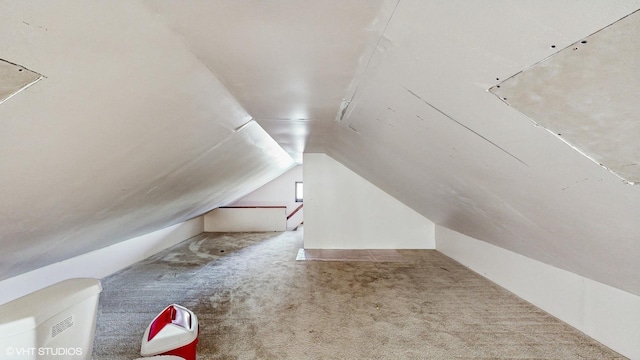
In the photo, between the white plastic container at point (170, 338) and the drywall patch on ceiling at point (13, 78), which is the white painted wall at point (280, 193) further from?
the drywall patch on ceiling at point (13, 78)

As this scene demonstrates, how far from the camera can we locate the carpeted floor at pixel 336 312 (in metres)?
1.95

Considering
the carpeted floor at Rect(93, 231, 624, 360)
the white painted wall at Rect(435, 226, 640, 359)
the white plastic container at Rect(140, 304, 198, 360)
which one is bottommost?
the carpeted floor at Rect(93, 231, 624, 360)

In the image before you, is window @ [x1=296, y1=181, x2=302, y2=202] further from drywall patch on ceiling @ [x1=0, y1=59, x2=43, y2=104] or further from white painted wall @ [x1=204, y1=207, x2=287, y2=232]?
drywall patch on ceiling @ [x1=0, y1=59, x2=43, y2=104]

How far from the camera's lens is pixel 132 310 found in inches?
101

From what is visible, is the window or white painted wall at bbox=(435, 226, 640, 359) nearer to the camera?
white painted wall at bbox=(435, 226, 640, 359)

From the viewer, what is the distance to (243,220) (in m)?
6.92

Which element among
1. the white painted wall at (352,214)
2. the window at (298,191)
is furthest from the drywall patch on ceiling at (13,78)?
the window at (298,191)

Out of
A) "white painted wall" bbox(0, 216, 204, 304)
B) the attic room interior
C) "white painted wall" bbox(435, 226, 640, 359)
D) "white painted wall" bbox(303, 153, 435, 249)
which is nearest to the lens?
the attic room interior

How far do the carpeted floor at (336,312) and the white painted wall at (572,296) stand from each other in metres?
0.09

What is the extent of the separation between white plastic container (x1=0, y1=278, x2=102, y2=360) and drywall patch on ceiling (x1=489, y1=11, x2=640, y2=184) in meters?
1.88

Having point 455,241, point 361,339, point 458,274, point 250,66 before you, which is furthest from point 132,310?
point 455,241

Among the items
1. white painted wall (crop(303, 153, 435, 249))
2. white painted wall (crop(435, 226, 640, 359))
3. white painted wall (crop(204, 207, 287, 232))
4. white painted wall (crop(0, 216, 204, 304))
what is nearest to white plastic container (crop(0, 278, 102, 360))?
white painted wall (crop(0, 216, 204, 304))

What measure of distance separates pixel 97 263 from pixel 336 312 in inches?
119

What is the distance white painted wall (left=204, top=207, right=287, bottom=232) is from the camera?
22.6 ft
